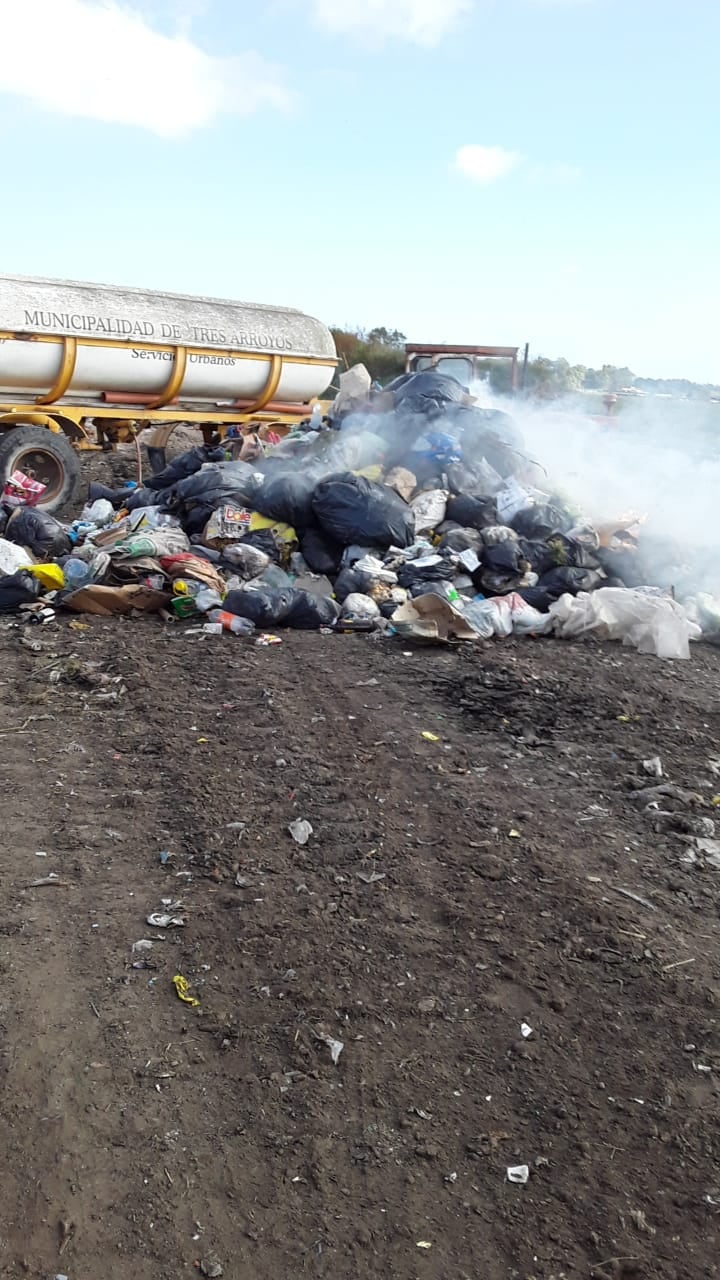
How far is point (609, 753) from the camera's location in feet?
13.4

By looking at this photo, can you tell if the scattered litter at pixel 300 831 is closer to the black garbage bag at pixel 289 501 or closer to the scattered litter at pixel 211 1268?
the scattered litter at pixel 211 1268

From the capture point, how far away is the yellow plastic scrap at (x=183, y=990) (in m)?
2.40

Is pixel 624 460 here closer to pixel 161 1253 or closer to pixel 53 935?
pixel 53 935

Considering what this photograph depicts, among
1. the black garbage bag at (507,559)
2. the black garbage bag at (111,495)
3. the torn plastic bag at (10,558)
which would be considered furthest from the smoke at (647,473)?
the torn plastic bag at (10,558)

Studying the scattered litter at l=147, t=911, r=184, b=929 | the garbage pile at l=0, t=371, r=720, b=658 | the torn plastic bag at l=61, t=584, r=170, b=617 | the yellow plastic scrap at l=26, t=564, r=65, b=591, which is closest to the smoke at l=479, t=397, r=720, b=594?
the garbage pile at l=0, t=371, r=720, b=658

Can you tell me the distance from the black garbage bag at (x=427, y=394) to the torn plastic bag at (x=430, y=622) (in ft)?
8.99

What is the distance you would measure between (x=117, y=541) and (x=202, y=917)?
14.0 ft

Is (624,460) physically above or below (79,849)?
above

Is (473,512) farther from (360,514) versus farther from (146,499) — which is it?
(146,499)

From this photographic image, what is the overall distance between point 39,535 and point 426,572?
276 cm

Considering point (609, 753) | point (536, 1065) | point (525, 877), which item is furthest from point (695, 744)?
point (536, 1065)

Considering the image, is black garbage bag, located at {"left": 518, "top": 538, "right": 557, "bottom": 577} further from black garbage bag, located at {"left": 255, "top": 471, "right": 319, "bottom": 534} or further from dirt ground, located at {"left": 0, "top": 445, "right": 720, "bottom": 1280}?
dirt ground, located at {"left": 0, "top": 445, "right": 720, "bottom": 1280}

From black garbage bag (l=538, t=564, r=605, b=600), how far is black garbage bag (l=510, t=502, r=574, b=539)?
349 mm

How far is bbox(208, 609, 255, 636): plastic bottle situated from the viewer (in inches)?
222
